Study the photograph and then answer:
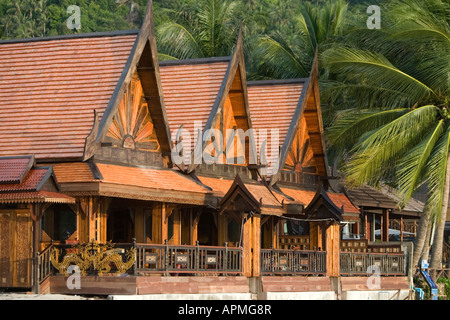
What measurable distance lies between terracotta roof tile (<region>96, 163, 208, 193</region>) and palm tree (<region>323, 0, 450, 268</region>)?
7.74 metres

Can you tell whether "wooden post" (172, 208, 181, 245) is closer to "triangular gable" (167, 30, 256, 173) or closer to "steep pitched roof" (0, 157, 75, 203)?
"triangular gable" (167, 30, 256, 173)

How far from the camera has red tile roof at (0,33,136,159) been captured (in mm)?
27891

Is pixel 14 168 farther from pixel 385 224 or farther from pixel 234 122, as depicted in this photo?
pixel 385 224

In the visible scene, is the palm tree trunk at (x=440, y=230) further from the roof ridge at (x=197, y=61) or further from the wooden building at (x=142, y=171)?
the roof ridge at (x=197, y=61)

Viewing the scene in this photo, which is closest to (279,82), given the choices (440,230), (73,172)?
(440,230)

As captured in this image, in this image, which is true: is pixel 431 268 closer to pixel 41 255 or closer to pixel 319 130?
pixel 319 130

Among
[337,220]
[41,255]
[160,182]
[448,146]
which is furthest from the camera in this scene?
[448,146]

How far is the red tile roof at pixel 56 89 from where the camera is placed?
27.9m

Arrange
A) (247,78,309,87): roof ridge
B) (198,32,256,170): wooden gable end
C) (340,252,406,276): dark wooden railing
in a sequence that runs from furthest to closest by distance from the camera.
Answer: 1. (247,78,309,87): roof ridge
2. (340,252,406,276): dark wooden railing
3. (198,32,256,170): wooden gable end

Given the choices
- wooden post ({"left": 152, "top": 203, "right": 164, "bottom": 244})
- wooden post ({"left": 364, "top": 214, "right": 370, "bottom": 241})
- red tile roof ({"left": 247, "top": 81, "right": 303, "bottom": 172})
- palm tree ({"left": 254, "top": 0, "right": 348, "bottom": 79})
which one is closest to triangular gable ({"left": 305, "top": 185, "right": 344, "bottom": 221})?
red tile roof ({"left": 247, "top": 81, "right": 303, "bottom": 172})

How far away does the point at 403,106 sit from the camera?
39938 millimetres

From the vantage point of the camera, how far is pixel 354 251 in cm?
3759
